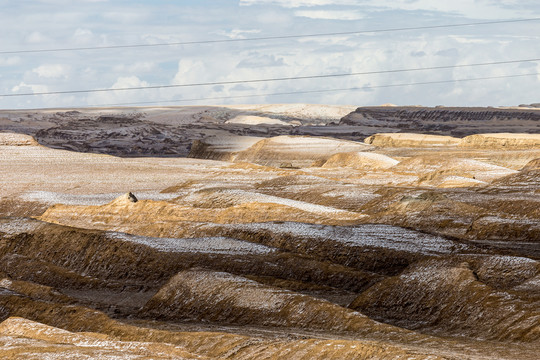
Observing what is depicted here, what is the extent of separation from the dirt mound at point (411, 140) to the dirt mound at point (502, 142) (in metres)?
3.11

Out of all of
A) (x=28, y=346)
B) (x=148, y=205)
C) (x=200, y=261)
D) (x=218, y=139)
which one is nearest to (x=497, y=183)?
(x=148, y=205)

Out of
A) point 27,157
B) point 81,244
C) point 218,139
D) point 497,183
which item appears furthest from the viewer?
point 218,139

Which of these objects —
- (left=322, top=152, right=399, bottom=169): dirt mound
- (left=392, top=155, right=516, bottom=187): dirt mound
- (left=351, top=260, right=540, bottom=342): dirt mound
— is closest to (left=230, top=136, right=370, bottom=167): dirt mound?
(left=322, top=152, right=399, bottom=169): dirt mound

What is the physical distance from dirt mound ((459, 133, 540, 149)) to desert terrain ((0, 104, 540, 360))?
10321 millimetres

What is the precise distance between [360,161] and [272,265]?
4424cm

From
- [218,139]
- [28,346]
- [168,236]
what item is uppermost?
[28,346]

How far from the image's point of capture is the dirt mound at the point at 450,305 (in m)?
18.2

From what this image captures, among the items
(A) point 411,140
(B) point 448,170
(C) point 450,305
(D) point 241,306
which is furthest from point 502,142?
(D) point 241,306

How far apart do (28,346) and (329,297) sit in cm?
1126

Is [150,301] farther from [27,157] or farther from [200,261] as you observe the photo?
[27,157]

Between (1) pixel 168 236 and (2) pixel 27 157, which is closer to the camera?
(1) pixel 168 236

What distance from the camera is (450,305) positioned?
21.0 metres

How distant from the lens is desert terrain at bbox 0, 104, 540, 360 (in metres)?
17.0

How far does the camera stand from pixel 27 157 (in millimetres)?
73188
